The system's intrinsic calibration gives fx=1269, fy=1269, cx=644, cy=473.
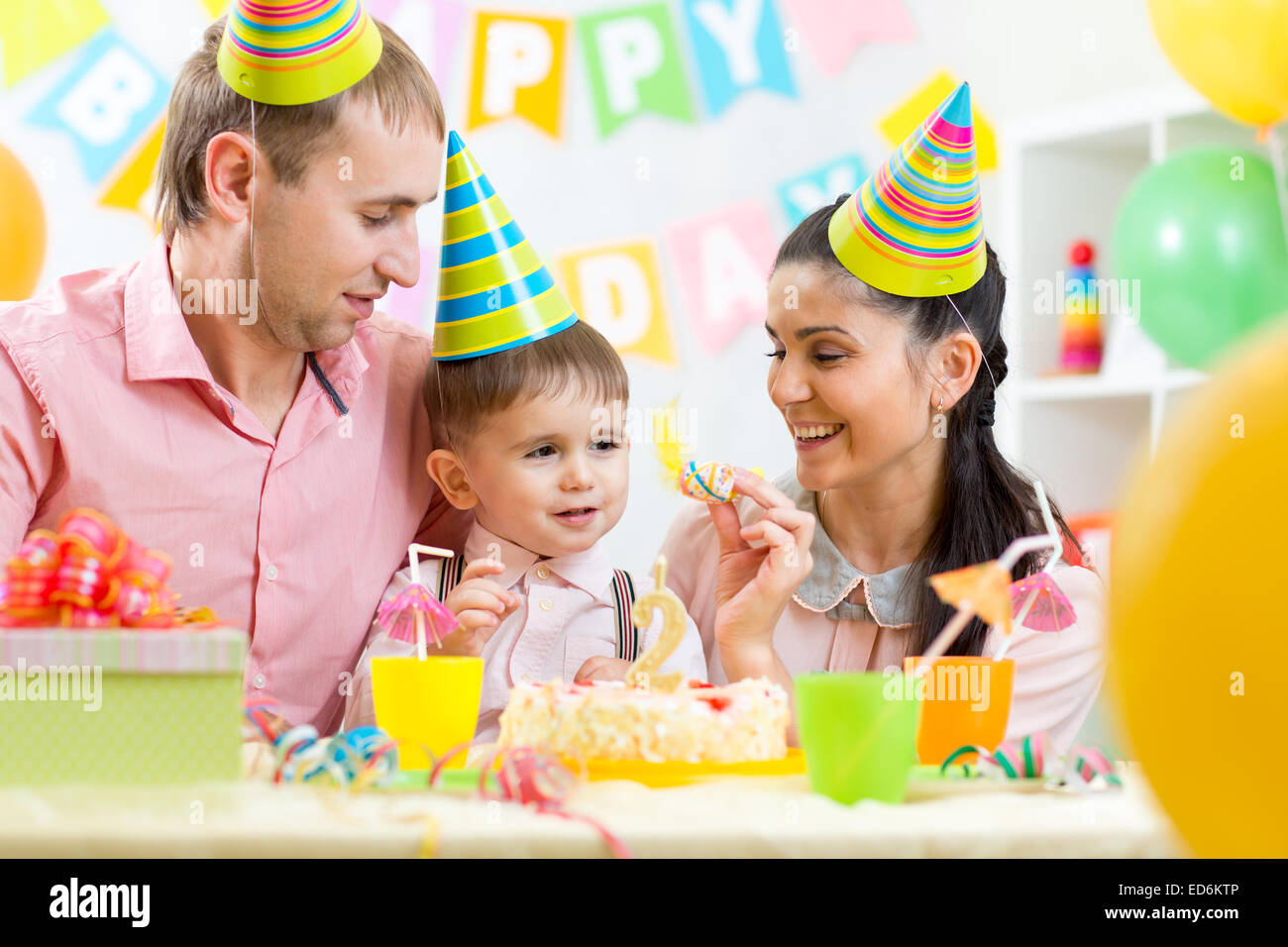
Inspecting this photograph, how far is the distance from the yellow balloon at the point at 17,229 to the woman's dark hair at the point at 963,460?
1267 mm

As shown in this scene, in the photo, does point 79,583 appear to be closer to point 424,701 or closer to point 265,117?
point 424,701

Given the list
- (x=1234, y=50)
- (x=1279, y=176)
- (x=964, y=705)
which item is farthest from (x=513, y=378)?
(x=1279, y=176)

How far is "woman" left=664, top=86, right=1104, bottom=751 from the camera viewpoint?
4.54 ft

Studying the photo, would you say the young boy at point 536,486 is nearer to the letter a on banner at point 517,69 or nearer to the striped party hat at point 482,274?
the striped party hat at point 482,274

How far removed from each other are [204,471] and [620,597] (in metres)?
0.48

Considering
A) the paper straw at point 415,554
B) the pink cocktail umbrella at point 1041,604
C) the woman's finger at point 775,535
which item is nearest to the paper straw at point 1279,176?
the pink cocktail umbrella at point 1041,604

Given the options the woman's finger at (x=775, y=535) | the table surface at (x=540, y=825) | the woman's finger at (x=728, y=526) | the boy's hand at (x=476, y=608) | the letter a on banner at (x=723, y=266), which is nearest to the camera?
the table surface at (x=540, y=825)

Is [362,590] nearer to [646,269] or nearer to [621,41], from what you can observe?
[646,269]

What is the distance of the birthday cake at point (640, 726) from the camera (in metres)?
0.96

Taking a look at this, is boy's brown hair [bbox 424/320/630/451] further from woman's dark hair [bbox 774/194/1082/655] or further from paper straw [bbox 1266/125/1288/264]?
paper straw [bbox 1266/125/1288/264]

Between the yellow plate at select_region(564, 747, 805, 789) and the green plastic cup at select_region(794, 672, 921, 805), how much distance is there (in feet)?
0.36

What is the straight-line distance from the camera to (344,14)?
1299mm

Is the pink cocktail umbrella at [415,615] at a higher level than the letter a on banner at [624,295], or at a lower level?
lower
